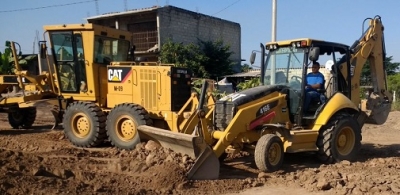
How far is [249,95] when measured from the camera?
25.9 ft

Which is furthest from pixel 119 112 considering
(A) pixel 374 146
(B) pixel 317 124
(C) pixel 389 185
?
(A) pixel 374 146

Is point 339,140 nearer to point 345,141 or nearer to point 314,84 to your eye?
point 345,141

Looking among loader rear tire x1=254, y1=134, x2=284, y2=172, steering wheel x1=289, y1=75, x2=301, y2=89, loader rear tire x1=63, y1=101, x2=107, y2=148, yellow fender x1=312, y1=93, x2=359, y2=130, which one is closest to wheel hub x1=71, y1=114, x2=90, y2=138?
loader rear tire x1=63, y1=101, x2=107, y2=148

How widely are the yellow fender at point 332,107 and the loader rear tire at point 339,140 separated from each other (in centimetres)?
16

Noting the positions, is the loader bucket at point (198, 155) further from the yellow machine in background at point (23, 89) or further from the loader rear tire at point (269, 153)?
the yellow machine in background at point (23, 89)

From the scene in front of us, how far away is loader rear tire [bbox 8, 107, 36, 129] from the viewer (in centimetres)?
1354

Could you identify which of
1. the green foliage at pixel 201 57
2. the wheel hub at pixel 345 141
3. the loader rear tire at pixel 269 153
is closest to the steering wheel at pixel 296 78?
the wheel hub at pixel 345 141

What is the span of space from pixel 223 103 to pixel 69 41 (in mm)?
4605

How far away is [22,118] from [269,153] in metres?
8.98

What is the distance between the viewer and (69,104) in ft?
35.2

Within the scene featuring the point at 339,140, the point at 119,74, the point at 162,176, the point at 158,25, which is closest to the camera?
the point at 162,176

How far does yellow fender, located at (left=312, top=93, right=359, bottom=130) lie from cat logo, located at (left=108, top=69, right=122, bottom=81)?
435cm

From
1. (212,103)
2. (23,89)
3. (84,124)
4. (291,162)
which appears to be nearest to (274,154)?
(291,162)

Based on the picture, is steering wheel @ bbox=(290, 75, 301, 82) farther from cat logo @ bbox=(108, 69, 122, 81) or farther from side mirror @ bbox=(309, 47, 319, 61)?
cat logo @ bbox=(108, 69, 122, 81)
